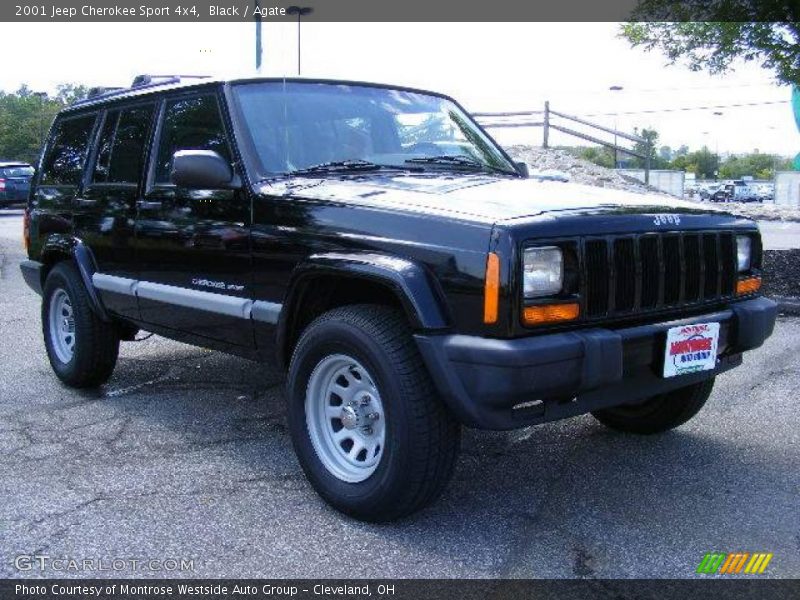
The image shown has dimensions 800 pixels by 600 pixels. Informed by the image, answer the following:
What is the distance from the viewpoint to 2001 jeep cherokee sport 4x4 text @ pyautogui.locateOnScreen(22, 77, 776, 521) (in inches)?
114

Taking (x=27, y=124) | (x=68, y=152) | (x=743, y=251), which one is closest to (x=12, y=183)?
(x=68, y=152)

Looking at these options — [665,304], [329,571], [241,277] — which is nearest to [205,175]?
[241,277]

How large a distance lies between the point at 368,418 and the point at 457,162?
162 centimetres

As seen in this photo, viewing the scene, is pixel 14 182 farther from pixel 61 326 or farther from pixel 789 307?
pixel 789 307

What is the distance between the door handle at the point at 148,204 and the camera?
4.38 metres

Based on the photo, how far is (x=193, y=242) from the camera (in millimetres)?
4113

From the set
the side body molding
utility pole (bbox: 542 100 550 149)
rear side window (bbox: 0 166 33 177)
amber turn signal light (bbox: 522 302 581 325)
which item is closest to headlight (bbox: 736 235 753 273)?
amber turn signal light (bbox: 522 302 581 325)

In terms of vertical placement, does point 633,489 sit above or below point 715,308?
below

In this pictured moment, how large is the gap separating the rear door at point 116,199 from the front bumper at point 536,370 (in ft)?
7.96

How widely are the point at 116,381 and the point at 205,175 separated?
247 cm

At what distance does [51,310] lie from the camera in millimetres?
5504

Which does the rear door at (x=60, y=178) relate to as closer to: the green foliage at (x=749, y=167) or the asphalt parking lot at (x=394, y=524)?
the asphalt parking lot at (x=394, y=524)

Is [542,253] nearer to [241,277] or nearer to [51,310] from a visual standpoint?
[241,277]

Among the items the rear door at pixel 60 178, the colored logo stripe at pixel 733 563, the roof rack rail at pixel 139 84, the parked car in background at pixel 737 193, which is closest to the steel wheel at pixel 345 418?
the colored logo stripe at pixel 733 563
